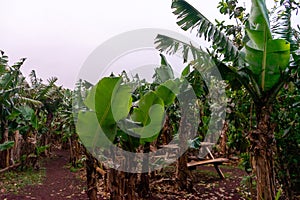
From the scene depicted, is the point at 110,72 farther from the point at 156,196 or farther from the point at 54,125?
the point at 54,125

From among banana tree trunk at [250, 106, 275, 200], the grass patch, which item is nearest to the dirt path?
the grass patch

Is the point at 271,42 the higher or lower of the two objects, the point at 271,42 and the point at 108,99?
the higher

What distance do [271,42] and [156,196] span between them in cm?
233

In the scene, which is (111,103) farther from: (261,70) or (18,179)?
(18,179)

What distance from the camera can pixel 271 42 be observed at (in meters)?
2.14

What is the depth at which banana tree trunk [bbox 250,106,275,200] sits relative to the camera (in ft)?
7.41

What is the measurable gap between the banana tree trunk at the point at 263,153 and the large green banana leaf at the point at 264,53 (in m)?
0.26

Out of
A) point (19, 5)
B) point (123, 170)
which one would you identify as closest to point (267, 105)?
point (123, 170)

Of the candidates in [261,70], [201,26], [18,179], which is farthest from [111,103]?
[18,179]

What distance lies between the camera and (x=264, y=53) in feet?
7.20

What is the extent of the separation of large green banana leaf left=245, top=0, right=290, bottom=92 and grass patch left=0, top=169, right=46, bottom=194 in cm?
371

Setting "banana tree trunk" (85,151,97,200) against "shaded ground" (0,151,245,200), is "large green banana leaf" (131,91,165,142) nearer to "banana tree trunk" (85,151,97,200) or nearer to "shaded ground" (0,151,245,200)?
"banana tree trunk" (85,151,97,200)

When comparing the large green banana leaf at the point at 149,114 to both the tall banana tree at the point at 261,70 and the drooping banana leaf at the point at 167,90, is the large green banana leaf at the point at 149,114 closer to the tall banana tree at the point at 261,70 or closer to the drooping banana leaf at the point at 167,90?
the drooping banana leaf at the point at 167,90

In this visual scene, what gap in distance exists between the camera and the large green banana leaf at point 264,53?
215 centimetres
